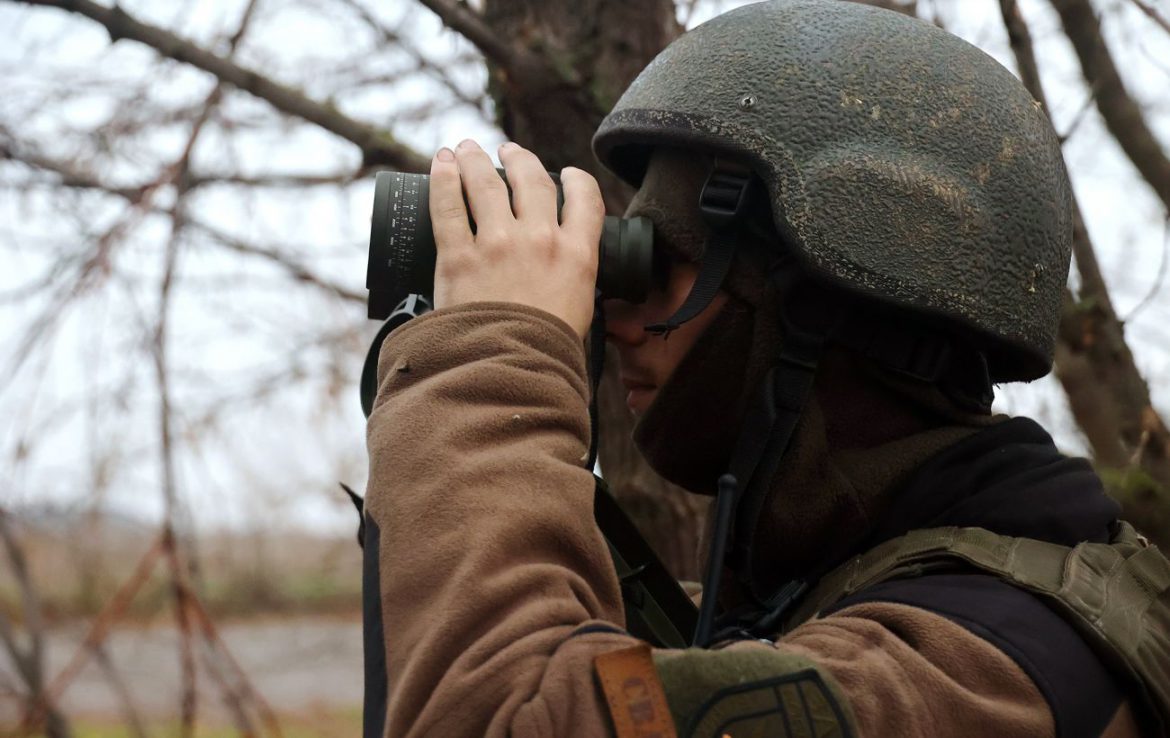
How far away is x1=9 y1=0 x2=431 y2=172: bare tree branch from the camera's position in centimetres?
242

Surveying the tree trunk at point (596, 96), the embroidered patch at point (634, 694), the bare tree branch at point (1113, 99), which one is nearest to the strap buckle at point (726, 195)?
the embroidered patch at point (634, 694)

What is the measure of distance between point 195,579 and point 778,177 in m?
1.55

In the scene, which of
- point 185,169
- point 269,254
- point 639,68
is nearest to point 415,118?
point 269,254

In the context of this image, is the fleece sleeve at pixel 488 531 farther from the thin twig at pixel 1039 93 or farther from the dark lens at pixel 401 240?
the thin twig at pixel 1039 93

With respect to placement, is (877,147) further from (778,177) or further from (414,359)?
(414,359)

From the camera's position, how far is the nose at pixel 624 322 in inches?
68.2

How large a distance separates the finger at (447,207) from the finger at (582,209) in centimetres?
12

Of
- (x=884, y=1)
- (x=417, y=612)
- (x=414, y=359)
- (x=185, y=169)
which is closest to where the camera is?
(x=417, y=612)

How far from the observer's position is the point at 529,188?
1.57 metres

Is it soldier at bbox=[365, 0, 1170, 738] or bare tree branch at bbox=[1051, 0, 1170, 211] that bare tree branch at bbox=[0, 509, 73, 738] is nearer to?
soldier at bbox=[365, 0, 1170, 738]

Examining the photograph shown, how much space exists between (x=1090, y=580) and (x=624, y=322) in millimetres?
678

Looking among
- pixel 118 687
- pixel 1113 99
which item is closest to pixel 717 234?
pixel 118 687

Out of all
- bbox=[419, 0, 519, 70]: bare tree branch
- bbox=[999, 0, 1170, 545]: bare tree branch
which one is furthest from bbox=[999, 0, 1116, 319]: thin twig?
bbox=[419, 0, 519, 70]: bare tree branch

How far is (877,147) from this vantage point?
5.45 ft
